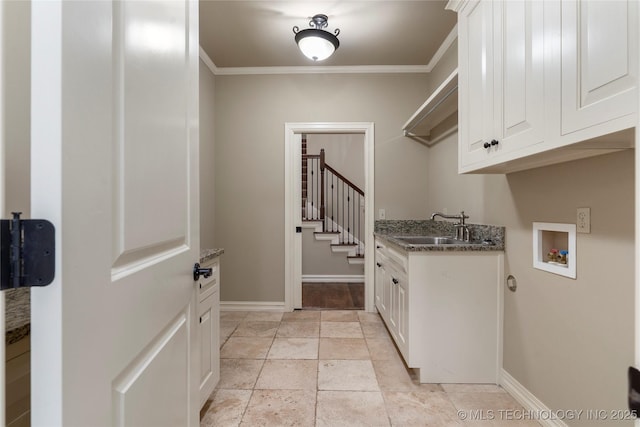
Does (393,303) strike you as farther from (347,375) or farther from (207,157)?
(207,157)

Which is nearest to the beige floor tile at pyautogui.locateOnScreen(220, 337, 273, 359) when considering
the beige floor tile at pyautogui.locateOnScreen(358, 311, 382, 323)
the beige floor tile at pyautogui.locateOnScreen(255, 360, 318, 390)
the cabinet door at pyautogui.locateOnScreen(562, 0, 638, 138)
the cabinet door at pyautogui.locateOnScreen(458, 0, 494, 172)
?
the beige floor tile at pyautogui.locateOnScreen(255, 360, 318, 390)

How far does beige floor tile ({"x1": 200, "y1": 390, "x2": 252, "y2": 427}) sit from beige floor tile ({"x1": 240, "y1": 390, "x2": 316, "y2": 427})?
42 mm

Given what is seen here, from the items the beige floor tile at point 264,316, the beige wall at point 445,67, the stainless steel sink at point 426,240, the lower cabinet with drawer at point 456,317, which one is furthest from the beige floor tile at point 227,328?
the beige wall at point 445,67

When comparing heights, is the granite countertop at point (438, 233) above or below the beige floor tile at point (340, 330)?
above

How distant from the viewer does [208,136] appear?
3154mm

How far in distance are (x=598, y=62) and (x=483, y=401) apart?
181 centimetres

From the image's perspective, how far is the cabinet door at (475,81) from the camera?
151cm

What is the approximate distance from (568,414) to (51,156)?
7.05 feet

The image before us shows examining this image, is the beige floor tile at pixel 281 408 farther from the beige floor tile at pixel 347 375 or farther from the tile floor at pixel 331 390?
the beige floor tile at pixel 347 375

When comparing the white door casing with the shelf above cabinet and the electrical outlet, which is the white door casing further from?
the electrical outlet

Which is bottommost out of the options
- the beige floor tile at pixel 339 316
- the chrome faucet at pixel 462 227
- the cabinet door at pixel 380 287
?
the beige floor tile at pixel 339 316

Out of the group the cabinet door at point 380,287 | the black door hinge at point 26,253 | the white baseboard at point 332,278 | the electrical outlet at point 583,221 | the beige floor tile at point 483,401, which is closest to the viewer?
the black door hinge at point 26,253

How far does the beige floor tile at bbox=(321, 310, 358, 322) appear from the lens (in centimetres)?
308

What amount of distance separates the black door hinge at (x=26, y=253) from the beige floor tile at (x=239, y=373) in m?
1.76
